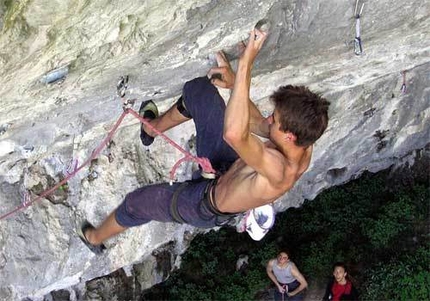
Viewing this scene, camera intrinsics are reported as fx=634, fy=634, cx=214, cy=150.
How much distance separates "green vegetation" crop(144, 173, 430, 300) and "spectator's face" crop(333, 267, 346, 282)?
1401 mm

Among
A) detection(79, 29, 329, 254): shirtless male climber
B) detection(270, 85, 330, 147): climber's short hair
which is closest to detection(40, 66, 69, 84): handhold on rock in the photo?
detection(79, 29, 329, 254): shirtless male climber

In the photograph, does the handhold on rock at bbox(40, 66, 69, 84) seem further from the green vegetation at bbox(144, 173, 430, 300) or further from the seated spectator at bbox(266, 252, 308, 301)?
the green vegetation at bbox(144, 173, 430, 300)

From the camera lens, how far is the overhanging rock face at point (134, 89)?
3102mm

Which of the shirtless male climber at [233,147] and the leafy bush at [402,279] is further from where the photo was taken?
the leafy bush at [402,279]

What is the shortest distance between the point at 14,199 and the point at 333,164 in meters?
4.34

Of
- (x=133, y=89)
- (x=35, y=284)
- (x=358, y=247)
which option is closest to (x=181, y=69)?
(x=133, y=89)

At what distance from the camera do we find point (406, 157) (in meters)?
9.66

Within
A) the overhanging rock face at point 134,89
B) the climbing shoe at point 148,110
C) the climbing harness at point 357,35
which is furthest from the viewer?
the climbing shoe at point 148,110

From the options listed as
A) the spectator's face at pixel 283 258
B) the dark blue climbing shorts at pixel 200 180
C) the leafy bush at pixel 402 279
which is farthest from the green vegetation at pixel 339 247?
the dark blue climbing shorts at pixel 200 180

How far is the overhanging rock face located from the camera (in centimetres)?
310

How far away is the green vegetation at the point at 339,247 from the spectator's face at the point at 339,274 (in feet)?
4.60

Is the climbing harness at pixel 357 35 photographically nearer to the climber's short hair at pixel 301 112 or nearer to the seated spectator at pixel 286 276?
the climber's short hair at pixel 301 112

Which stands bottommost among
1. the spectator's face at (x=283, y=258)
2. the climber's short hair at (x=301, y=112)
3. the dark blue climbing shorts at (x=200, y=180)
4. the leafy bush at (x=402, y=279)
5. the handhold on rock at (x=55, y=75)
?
the leafy bush at (x=402, y=279)

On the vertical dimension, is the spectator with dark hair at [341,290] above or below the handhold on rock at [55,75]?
below
